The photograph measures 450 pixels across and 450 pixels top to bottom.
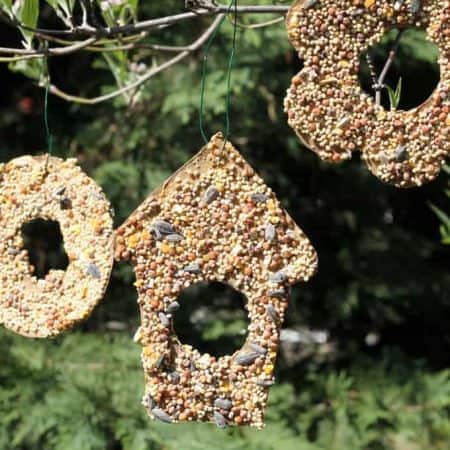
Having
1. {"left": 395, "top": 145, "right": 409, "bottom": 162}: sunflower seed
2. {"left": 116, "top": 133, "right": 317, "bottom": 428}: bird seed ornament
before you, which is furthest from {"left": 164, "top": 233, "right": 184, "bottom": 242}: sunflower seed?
{"left": 395, "top": 145, "right": 409, "bottom": 162}: sunflower seed

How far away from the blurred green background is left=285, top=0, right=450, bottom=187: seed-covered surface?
0.61 m

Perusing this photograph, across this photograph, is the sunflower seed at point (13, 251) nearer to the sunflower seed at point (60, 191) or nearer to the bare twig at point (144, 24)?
the sunflower seed at point (60, 191)

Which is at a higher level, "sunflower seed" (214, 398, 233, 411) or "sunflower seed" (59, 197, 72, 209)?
"sunflower seed" (59, 197, 72, 209)

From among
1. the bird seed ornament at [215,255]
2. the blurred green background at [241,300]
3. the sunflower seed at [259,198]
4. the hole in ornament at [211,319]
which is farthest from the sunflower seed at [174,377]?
the hole in ornament at [211,319]

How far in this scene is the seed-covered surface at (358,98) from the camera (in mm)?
1039

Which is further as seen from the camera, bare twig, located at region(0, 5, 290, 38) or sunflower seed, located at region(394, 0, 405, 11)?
bare twig, located at region(0, 5, 290, 38)

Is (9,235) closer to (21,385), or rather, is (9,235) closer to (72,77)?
(21,385)

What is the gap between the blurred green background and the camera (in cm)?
206

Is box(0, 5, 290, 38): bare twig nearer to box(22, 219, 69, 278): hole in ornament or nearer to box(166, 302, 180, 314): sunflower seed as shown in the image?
box(166, 302, 180, 314): sunflower seed

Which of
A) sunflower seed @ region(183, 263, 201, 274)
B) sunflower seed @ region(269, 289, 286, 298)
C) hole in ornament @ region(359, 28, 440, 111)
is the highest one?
sunflower seed @ region(183, 263, 201, 274)

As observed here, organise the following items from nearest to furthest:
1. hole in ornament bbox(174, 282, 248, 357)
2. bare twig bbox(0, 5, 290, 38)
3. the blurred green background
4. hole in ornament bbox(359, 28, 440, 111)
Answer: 1. bare twig bbox(0, 5, 290, 38)
2. the blurred green background
3. hole in ornament bbox(359, 28, 440, 111)
4. hole in ornament bbox(174, 282, 248, 357)

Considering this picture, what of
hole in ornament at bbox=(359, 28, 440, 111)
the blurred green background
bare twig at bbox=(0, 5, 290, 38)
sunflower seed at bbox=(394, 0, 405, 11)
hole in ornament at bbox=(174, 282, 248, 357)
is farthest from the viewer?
hole in ornament at bbox=(174, 282, 248, 357)

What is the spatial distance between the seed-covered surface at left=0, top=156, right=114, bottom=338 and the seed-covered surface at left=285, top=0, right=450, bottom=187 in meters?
0.27

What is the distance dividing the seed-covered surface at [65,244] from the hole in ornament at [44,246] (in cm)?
151
